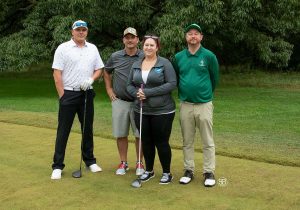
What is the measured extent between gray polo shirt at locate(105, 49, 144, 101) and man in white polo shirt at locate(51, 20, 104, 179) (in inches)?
7.9

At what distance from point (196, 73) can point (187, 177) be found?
1.14 m

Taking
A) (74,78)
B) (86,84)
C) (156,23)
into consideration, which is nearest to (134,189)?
(86,84)

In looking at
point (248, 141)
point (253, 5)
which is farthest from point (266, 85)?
point (248, 141)

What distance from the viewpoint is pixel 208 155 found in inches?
216

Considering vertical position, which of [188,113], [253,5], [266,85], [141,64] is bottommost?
[266,85]

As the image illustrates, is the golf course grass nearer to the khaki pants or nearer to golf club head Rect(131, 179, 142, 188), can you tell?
golf club head Rect(131, 179, 142, 188)

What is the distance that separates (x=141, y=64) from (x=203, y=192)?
148 centimetres

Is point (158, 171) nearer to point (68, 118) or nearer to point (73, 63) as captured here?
point (68, 118)

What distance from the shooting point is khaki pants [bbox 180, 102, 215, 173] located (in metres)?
5.34

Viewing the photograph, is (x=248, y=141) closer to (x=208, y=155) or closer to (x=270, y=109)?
(x=208, y=155)

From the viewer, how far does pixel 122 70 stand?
18.9 feet

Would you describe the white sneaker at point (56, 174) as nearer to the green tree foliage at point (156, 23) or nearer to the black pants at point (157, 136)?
the black pants at point (157, 136)

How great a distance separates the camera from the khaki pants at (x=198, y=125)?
534 cm

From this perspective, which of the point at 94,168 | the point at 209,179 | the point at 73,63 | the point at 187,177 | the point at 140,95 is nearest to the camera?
the point at 140,95
